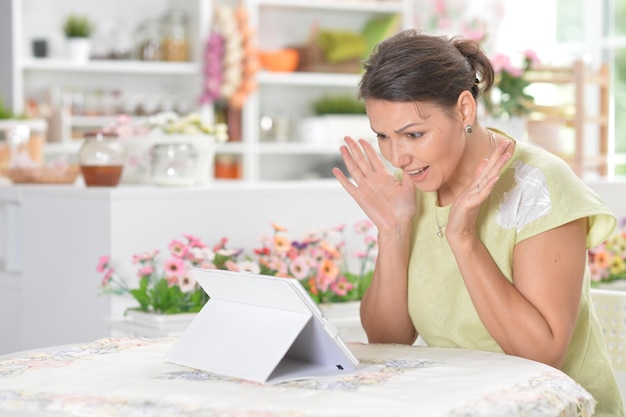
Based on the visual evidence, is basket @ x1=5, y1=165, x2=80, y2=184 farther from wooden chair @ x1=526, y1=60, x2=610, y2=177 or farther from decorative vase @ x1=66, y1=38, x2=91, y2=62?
decorative vase @ x1=66, y1=38, x2=91, y2=62

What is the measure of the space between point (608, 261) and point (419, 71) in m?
1.76

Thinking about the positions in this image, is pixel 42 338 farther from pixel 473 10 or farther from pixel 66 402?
pixel 473 10

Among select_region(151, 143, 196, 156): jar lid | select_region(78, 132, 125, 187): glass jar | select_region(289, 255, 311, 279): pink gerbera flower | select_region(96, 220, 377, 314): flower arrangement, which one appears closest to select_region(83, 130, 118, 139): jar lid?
select_region(78, 132, 125, 187): glass jar

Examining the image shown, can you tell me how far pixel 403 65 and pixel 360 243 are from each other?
156 centimetres

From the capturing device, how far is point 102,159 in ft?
10.2

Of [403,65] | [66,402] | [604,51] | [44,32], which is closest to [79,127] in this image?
[44,32]

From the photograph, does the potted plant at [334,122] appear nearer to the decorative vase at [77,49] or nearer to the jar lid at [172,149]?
the decorative vase at [77,49]

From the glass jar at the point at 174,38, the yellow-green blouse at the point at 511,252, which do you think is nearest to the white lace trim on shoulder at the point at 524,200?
the yellow-green blouse at the point at 511,252

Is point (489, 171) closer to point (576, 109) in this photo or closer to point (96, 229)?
point (96, 229)

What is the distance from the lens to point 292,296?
1430mm

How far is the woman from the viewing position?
1.71 meters

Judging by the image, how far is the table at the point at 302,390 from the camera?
1274mm

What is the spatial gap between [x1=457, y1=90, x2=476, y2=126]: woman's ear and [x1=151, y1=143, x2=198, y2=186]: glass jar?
56.6 inches

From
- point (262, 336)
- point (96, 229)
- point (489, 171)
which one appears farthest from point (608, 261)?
point (262, 336)
